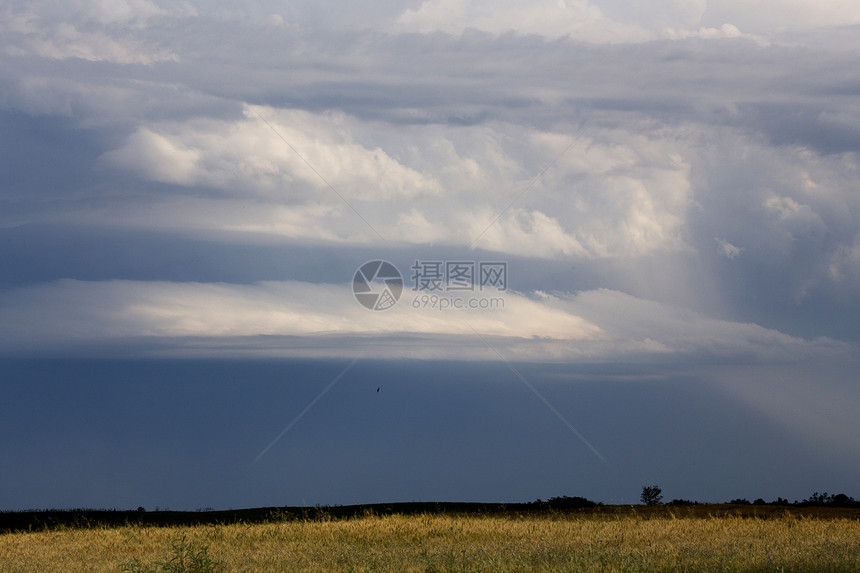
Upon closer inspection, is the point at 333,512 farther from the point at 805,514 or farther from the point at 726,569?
the point at 726,569

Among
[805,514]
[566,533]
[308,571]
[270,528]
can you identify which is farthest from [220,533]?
[805,514]

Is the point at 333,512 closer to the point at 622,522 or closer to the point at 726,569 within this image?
the point at 622,522

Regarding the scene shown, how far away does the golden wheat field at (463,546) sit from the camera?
441 inches

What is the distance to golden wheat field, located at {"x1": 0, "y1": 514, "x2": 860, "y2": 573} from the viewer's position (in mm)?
11203

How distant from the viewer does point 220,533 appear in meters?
16.3

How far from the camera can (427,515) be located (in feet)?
62.7

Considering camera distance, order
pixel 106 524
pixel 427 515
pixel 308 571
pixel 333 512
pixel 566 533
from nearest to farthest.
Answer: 1. pixel 308 571
2. pixel 566 533
3. pixel 427 515
4. pixel 106 524
5. pixel 333 512

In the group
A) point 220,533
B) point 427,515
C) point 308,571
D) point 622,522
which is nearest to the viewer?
point 308,571

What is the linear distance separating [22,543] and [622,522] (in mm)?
12630

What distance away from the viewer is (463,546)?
13688 mm

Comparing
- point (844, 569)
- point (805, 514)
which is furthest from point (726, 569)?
point (805, 514)

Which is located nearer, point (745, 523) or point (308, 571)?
point (308, 571)

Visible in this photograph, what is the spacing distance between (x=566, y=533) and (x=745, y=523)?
4246 millimetres

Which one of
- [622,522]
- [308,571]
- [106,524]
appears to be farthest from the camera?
[106,524]
